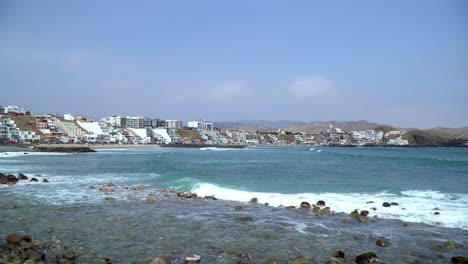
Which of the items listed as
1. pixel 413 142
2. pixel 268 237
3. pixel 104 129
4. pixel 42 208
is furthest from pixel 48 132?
pixel 413 142

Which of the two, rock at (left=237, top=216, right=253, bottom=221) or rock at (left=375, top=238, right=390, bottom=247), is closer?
rock at (left=375, top=238, right=390, bottom=247)

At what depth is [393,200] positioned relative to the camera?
15.8 metres

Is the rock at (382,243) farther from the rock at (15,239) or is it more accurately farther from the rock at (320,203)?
the rock at (15,239)

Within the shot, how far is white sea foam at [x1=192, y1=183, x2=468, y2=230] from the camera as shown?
→ 40.3 feet

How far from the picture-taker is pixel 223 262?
7.21 metres

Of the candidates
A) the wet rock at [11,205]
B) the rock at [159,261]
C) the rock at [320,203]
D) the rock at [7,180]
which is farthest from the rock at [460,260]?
the rock at [7,180]

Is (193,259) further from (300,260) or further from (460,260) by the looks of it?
(460,260)

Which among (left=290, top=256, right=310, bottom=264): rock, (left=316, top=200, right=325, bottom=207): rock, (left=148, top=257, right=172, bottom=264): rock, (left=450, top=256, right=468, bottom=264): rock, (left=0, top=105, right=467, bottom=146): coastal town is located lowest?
(left=316, top=200, right=325, bottom=207): rock

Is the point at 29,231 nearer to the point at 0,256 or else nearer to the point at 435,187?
the point at 0,256

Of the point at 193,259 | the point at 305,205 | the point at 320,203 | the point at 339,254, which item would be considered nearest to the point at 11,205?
the point at 193,259

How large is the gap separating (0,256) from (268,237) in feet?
22.0

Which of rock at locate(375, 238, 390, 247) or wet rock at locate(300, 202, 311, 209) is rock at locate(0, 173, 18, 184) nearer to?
wet rock at locate(300, 202, 311, 209)

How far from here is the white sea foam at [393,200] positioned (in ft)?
40.3

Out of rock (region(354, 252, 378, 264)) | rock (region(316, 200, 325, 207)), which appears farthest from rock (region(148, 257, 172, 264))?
rock (region(316, 200, 325, 207))
